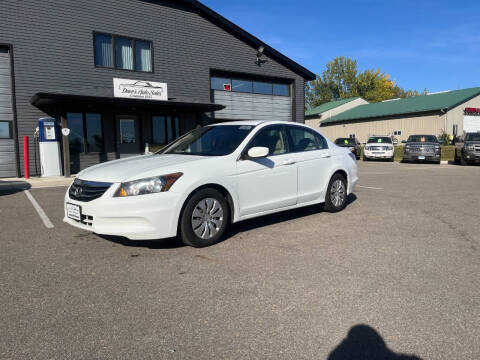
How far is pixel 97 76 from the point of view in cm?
1603

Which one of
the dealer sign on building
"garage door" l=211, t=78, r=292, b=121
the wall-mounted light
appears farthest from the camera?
the wall-mounted light

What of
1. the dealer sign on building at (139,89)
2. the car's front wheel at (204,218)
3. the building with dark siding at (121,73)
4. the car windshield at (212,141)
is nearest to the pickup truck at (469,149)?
the building with dark siding at (121,73)

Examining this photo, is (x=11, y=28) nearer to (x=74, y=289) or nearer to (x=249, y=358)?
(x=74, y=289)

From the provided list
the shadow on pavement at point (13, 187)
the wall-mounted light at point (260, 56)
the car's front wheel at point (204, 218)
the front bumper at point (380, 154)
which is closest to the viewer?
the car's front wheel at point (204, 218)

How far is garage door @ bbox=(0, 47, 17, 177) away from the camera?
14.5 meters

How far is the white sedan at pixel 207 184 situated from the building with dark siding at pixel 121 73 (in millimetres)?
10092

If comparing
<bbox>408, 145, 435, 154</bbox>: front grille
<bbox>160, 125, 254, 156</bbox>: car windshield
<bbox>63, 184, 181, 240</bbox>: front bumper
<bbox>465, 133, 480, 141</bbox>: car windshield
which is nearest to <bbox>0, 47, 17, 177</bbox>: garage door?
<bbox>160, 125, 254, 156</bbox>: car windshield

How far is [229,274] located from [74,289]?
1.42 metres

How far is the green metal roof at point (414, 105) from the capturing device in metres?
33.4

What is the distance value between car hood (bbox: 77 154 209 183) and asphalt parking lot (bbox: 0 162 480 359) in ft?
2.93

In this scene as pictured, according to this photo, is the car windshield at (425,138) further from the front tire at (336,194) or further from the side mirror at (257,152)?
the side mirror at (257,152)

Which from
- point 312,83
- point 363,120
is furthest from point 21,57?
point 312,83

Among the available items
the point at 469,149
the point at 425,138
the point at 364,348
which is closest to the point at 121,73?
the point at 364,348

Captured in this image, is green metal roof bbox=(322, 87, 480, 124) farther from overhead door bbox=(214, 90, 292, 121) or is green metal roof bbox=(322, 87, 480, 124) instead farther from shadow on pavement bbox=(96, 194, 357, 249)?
shadow on pavement bbox=(96, 194, 357, 249)
